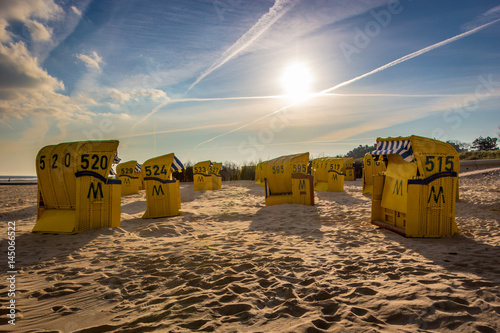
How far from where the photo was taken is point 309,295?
2922 millimetres

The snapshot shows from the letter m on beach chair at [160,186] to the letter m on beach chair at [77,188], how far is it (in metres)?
2.25

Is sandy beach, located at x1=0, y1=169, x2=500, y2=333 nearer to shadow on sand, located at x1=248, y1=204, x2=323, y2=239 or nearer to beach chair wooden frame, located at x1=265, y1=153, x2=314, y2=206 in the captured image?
shadow on sand, located at x1=248, y1=204, x2=323, y2=239

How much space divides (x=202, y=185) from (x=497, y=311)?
17.2 meters

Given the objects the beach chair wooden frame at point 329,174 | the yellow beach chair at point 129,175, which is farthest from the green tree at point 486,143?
the yellow beach chair at point 129,175

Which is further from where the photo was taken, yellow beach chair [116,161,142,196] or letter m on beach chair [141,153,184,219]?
yellow beach chair [116,161,142,196]

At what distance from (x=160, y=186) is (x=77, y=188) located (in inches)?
115

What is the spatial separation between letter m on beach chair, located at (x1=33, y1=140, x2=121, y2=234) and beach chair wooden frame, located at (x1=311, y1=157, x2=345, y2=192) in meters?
12.3

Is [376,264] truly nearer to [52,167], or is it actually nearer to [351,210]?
[351,210]

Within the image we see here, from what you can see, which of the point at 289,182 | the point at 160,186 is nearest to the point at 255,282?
the point at 160,186

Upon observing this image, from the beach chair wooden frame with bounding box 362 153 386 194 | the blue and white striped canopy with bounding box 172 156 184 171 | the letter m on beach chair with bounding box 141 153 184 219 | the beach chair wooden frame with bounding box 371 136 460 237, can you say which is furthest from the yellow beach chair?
the beach chair wooden frame with bounding box 371 136 460 237

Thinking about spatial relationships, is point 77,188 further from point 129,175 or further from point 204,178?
point 204,178

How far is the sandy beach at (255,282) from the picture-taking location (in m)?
2.45

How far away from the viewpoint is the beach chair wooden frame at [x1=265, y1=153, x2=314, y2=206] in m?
9.95

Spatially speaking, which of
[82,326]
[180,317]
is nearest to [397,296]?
[180,317]
